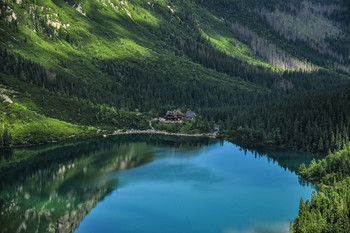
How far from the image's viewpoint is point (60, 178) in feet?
407

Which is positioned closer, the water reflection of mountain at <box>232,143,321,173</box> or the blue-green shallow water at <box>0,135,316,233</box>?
the blue-green shallow water at <box>0,135,316,233</box>

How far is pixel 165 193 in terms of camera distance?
358 feet

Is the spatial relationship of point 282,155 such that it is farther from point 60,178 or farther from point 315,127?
point 60,178

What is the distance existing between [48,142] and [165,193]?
299 feet

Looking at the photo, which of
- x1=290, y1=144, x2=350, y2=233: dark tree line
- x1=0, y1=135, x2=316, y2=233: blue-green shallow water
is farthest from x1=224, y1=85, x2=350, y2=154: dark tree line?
x1=290, y1=144, x2=350, y2=233: dark tree line

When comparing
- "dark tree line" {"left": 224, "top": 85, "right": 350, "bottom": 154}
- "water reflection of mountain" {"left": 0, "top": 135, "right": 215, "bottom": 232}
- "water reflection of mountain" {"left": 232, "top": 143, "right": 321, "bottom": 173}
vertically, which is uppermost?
"dark tree line" {"left": 224, "top": 85, "right": 350, "bottom": 154}

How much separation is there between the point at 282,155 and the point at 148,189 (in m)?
75.8

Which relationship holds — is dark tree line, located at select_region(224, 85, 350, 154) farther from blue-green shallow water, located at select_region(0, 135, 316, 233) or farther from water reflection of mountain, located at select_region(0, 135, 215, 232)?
water reflection of mountain, located at select_region(0, 135, 215, 232)

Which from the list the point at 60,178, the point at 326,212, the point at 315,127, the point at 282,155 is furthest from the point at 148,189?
the point at 315,127

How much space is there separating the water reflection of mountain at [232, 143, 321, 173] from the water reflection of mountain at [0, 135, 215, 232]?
25798 mm

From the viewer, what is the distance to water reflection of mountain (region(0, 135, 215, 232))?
291 ft

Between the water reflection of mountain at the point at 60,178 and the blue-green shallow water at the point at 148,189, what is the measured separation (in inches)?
9.5

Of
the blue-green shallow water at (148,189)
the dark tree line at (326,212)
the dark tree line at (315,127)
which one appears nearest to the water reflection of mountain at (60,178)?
the blue-green shallow water at (148,189)

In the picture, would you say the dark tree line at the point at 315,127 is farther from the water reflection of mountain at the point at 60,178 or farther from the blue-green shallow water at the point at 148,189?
the water reflection of mountain at the point at 60,178
